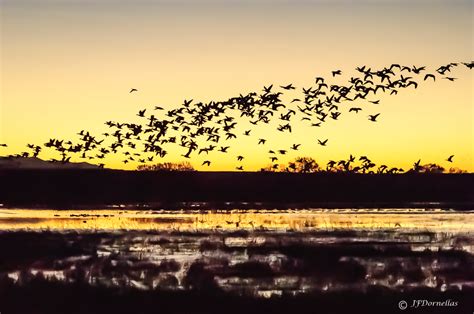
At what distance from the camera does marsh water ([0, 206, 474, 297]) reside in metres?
20.2

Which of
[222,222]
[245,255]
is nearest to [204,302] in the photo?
[245,255]

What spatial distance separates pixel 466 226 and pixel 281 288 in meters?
19.3

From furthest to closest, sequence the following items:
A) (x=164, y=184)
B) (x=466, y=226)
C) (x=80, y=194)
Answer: (x=164, y=184)
(x=80, y=194)
(x=466, y=226)

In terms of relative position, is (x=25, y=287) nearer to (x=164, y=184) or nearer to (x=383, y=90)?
(x=383, y=90)

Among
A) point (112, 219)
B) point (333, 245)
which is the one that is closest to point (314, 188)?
point (112, 219)

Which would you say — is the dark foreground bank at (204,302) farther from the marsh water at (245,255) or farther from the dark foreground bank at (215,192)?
the dark foreground bank at (215,192)

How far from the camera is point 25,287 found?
63.2 feet

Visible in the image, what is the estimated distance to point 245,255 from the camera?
81.9 feet

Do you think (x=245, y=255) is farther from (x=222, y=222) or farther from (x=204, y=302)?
(x=222, y=222)

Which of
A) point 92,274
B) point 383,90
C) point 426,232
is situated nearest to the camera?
point 92,274

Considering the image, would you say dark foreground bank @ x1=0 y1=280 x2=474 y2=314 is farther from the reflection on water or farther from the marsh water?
the reflection on water

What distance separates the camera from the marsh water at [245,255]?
20.2m

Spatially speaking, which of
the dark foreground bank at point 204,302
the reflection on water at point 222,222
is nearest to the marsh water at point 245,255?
the reflection on water at point 222,222

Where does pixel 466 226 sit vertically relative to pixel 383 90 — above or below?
below
